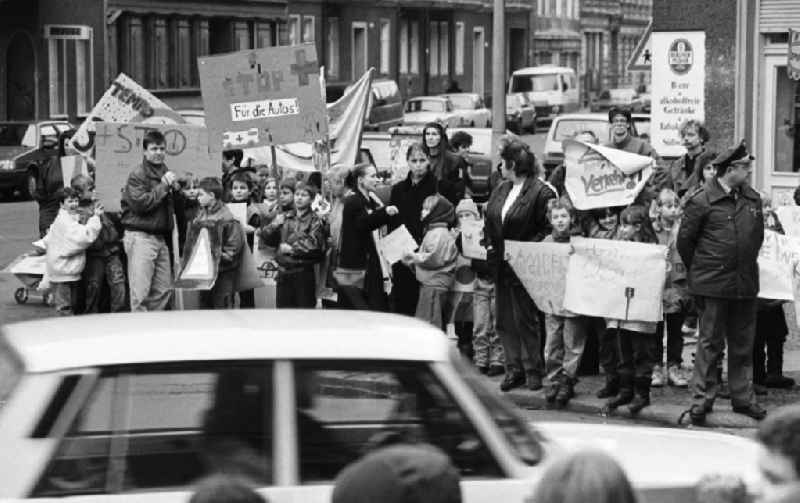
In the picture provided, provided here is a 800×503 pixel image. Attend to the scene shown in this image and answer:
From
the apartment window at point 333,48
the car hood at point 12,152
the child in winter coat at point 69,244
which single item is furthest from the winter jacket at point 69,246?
the apartment window at point 333,48

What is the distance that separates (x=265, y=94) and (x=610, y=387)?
5.74m

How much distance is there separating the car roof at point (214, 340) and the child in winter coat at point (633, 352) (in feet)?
17.8

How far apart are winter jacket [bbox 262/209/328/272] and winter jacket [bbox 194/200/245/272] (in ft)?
1.98

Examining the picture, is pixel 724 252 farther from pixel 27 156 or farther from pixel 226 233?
pixel 27 156

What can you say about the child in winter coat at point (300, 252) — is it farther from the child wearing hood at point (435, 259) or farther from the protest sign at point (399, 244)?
the child wearing hood at point (435, 259)

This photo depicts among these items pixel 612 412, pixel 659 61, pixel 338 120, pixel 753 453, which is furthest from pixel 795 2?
pixel 753 453

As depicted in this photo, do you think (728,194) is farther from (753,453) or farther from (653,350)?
(753,453)

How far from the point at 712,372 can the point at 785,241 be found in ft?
5.15

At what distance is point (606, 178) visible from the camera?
12.2 metres

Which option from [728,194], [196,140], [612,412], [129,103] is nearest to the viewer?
[728,194]

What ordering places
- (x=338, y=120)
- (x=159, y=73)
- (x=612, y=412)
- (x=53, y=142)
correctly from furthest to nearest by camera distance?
(x=159, y=73), (x=53, y=142), (x=338, y=120), (x=612, y=412)

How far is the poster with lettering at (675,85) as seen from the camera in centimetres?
2086

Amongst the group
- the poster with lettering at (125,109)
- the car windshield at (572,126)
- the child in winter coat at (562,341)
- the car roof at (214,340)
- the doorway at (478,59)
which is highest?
the doorway at (478,59)

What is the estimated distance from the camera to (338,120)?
67.5 ft
